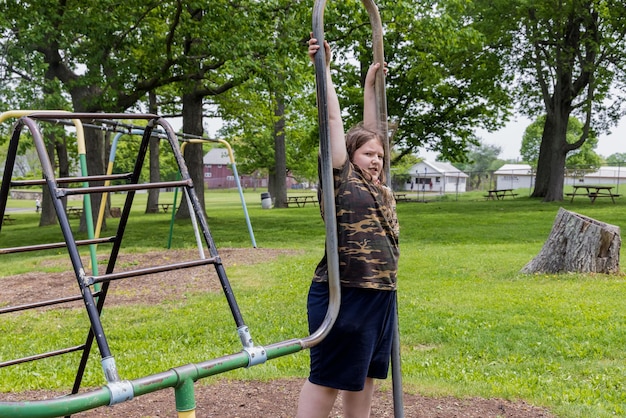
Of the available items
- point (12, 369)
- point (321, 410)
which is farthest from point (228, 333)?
point (321, 410)

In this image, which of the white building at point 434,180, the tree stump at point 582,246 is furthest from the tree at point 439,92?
the white building at point 434,180

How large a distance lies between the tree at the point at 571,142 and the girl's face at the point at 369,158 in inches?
2526

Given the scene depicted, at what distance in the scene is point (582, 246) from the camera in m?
8.27

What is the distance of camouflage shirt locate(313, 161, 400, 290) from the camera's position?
7.96 ft

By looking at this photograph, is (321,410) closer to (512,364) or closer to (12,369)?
(512,364)

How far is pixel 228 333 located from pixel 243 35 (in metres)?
10.1

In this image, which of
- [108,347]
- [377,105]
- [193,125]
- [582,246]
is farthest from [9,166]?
[193,125]

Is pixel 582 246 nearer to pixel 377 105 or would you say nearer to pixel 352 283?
pixel 377 105

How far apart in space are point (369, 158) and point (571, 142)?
68088 mm

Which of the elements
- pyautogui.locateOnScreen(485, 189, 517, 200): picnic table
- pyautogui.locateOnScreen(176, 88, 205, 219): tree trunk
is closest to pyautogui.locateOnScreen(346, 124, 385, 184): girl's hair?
pyautogui.locateOnScreen(176, 88, 205, 219): tree trunk

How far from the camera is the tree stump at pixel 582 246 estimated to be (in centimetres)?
809

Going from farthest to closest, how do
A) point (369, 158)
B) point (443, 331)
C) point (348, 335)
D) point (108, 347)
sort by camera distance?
point (443, 331) < point (369, 158) < point (348, 335) < point (108, 347)

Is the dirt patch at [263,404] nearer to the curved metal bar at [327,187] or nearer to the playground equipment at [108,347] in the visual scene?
the curved metal bar at [327,187]

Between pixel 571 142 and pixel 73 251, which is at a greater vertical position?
pixel 571 142
